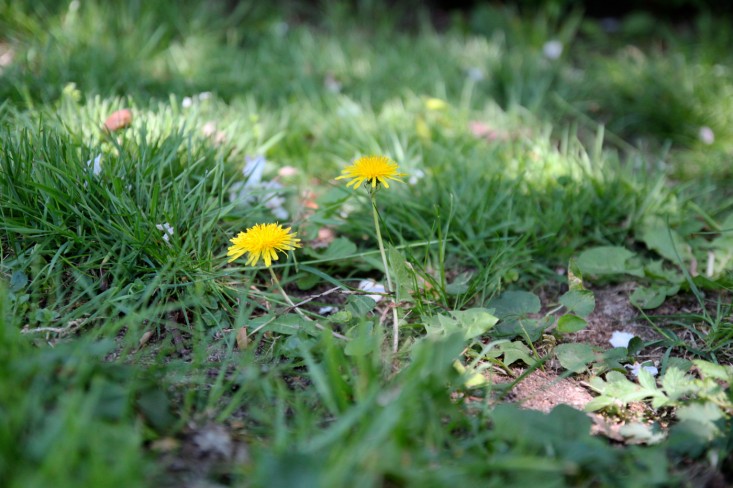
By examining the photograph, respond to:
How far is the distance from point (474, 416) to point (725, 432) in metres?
0.48

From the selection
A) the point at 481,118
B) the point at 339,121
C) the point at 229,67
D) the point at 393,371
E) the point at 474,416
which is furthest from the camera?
the point at 229,67

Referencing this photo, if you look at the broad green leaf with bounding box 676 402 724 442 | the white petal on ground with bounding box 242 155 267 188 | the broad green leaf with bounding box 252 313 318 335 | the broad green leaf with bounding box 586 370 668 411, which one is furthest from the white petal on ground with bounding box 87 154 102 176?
the broad green leaf with bounding box 676 402 724 442

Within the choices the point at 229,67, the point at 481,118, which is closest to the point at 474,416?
the point at 481,118

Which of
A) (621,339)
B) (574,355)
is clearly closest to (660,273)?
(621,339)

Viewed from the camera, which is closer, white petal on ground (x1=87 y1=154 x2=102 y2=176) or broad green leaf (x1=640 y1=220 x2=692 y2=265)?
white petal on ground (x1=87 y1=154 x2=102 y2=176)

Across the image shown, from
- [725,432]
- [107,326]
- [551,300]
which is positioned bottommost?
[551,300]

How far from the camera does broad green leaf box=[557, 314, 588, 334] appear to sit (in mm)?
1668

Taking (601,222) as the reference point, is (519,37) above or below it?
above

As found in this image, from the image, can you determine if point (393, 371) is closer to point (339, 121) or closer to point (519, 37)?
point (339, 121)

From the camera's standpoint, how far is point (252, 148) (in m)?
2.44

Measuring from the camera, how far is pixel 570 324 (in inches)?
66.0

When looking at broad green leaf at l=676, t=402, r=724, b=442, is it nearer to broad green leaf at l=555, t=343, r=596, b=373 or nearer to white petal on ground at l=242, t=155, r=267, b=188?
broad green leaf at l=555, t=343, r=596, b=373

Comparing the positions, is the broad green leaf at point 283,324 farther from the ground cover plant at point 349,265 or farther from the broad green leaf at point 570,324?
the broad green leaf at point 570,324

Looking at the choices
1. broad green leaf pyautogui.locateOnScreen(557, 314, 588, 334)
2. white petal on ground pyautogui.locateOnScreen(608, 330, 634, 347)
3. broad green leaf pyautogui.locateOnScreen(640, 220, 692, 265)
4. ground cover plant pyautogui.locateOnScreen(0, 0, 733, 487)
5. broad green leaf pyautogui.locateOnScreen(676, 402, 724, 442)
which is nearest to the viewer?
ground cover plant pyautogui.locateOnScreen(0, 0, 733, 487)
